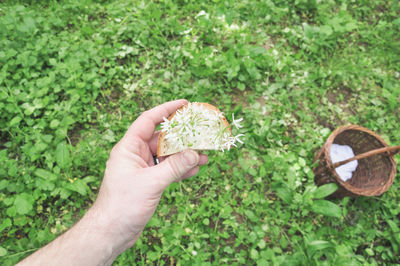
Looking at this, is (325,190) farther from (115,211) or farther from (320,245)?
(115,211)

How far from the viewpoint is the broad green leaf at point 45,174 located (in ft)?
8.30

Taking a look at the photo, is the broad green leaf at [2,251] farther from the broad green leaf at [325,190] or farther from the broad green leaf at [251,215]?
the broad green leaf at [325,190]

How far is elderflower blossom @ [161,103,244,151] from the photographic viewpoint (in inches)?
71.2

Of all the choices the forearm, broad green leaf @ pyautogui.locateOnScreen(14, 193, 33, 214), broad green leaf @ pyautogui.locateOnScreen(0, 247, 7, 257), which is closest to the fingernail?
the forearm

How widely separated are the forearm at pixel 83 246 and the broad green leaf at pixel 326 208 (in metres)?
2.08

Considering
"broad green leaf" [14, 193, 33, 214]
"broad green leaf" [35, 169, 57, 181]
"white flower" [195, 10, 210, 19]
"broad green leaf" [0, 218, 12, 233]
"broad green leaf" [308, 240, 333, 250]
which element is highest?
"white flower" [195, 10, 210, 19]

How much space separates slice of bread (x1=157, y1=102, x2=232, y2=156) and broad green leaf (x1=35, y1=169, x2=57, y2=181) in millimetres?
1328

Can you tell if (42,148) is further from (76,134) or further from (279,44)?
(279,44)

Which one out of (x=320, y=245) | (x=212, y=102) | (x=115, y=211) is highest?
(x=115, y=211)

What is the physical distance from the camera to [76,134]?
9.94 ft

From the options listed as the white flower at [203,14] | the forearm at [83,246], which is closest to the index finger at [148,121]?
the forearm at [83,246]

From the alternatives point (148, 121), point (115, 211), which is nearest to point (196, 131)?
point (148, 121)

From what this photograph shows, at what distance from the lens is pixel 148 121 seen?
7.07ft

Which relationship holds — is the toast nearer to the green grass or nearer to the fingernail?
the fingernail
